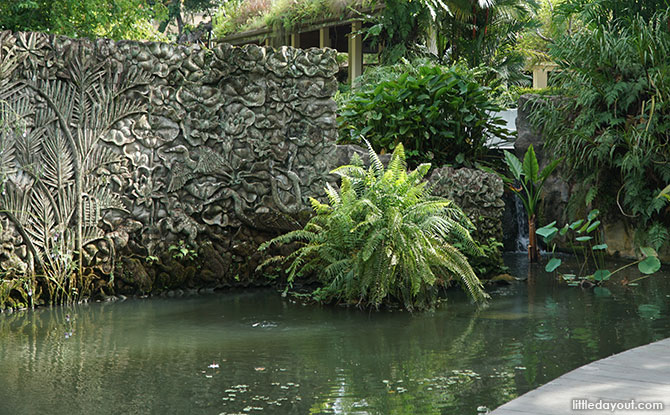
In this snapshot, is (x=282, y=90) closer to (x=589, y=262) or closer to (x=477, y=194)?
(x=477, y=194)

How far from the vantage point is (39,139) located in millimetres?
6980

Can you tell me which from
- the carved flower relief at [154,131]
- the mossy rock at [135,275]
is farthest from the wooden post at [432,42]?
the mossy rock at [135,275]

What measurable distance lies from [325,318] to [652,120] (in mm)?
5250

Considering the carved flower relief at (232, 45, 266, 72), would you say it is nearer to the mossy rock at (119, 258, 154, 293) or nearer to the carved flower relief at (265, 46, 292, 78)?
the carved flower relief at (265, 46, 292, 78)

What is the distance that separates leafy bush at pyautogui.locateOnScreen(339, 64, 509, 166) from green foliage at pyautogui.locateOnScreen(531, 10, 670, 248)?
1.22m

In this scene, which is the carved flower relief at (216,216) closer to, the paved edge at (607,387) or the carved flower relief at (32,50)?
the carved flower relief at (32,50)

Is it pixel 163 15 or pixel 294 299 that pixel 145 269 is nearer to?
pixel 294 299

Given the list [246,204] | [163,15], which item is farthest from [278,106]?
[163,15]

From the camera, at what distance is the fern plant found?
22.1 feet

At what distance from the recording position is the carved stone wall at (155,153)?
6.95m

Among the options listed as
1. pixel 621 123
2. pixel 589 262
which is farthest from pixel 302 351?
pixel 621 123

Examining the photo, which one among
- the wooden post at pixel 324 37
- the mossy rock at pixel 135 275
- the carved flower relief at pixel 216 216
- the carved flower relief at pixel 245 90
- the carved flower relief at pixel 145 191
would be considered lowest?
the mossy rock at pixel 135 275

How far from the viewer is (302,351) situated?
5.46 metres

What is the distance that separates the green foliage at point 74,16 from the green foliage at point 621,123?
384 inches
